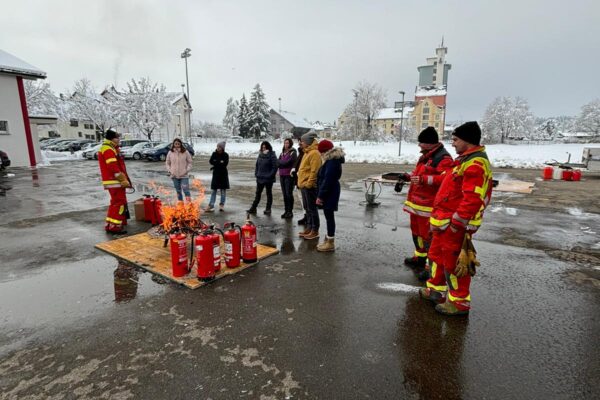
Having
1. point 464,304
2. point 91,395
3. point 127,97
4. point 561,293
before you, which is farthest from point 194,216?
Result: point 127,97

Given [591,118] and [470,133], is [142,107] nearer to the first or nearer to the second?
[470,133]

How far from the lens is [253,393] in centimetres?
249

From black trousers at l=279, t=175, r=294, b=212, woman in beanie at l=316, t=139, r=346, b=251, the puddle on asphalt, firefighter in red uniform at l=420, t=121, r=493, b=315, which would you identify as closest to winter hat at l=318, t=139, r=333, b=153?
woman in beanie at l=316, t=139, r=346, b=251

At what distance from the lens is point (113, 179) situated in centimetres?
638

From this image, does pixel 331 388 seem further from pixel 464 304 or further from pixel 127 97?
pixel 127 97

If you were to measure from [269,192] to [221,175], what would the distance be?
4.41 feet

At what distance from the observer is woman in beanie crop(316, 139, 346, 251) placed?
210 inches

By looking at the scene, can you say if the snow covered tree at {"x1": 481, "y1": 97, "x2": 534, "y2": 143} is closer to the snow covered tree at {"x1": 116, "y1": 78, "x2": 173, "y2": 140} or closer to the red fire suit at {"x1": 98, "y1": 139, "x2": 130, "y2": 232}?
the snow covered tree at {"x1": 116, "y1": 78, "x2": 173, "y2": 140}

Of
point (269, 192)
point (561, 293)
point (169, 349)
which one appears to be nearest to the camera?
point (169, 349)

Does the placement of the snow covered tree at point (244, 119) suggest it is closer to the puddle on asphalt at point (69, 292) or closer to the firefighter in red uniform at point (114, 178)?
the firefighter in red uniform at point (114, 178)

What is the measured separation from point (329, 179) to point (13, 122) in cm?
2416

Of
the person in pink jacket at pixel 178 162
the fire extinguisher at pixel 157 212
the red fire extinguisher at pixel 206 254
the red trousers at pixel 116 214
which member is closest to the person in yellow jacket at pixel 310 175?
the red fire extinguisher at pixel 206 254

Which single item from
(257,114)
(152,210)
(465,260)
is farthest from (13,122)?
(257,114)

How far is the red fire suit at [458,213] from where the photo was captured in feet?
10.5
